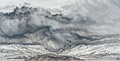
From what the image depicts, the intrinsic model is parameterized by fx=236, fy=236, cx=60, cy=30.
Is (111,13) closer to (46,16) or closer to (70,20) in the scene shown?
(70,20)

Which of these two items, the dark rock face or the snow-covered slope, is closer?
the dark rock face

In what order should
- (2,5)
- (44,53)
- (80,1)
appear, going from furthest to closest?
(44,53) → (80,1) → (2,5)

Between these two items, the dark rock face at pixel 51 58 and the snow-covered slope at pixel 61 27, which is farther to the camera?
the snow-covered slope at pixel 61 27

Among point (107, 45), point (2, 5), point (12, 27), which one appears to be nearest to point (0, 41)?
point (12, 27)

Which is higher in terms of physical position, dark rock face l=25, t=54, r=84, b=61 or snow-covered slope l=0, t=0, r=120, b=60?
snow-covered slope l=0, t=0, r=120, b=60

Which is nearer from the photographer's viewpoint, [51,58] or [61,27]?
[51,58]

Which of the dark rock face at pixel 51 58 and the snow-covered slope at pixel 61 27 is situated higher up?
the snow-covered slope at pixel 61 27

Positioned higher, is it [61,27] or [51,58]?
[61,27]

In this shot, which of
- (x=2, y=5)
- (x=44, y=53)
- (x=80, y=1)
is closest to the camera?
(x=2, y=5)
